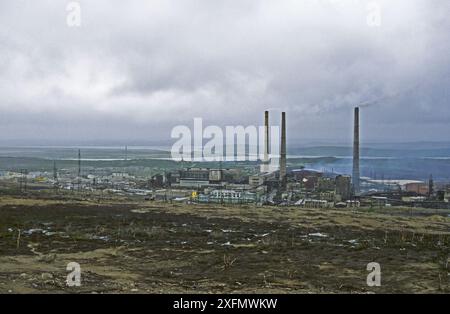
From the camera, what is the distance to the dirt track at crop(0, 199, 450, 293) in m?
8.25

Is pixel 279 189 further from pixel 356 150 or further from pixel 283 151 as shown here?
pixel 356 150

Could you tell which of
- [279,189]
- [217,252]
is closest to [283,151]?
[279,189]

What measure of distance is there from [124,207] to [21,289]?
15.7 metres

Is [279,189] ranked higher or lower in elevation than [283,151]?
lower

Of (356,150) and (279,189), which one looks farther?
(356,150)

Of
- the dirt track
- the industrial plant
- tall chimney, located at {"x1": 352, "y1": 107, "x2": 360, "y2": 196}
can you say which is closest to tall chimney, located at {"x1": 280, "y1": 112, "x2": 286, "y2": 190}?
the industrial plant

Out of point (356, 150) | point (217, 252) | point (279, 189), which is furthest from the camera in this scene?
point (356, 150)

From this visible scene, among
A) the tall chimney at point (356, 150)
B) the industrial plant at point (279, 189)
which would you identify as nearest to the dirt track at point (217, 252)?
the industrial plant at point (279, 189)

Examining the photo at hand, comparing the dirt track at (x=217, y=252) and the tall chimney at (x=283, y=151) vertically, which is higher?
the tall chimney at (x=283, y=151)

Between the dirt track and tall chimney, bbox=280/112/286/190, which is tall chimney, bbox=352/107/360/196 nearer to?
tall chimney, bbox=280/112/286/190

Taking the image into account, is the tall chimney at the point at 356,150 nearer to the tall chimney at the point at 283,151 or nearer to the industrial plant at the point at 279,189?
the industrial plant at the point at 279,189

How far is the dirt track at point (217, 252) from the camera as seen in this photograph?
8.25m

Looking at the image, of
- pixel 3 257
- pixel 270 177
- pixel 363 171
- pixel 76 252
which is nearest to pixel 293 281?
pixel 76 252

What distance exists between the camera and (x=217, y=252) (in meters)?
11.5
